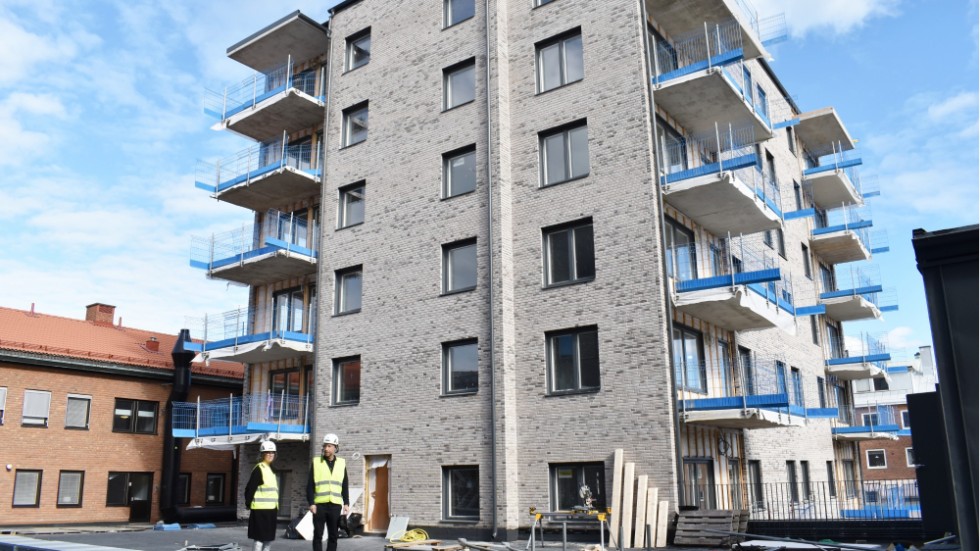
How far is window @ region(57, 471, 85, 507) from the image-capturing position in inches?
1063

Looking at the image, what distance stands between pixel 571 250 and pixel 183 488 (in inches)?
741

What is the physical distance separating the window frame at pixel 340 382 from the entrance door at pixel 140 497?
10498mm

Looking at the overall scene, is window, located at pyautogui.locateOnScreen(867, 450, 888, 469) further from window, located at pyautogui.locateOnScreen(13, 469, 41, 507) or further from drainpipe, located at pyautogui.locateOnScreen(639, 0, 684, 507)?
window, located at pyautogui.locateOnScreen(13, 469, 41, 507)

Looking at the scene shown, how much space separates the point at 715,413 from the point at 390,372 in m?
8.62

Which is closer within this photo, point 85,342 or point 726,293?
point 726,293

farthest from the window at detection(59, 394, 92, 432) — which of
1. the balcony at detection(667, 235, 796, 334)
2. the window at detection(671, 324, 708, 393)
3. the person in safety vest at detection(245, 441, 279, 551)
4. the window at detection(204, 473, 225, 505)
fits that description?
the balcony at detection(667, 235, 796, 334)

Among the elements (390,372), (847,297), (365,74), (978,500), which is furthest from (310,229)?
(978,500)

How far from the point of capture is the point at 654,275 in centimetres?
1800

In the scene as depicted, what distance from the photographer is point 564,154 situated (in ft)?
67.1

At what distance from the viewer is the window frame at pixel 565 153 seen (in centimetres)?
2002

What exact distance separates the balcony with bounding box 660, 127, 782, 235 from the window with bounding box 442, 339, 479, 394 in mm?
6040

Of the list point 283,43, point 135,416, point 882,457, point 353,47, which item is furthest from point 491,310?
point 882,457

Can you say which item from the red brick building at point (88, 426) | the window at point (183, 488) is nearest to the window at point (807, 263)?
the red brick building at point (88, 426)

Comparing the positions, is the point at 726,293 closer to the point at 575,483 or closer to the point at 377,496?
the point at 575,483
